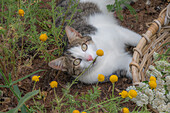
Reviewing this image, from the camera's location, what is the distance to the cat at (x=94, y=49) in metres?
1.91

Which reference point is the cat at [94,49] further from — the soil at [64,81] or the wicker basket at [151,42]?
the wicker basket at [151,42]

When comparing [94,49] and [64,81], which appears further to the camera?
[64,81]

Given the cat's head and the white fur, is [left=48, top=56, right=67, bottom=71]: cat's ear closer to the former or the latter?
the cat's head

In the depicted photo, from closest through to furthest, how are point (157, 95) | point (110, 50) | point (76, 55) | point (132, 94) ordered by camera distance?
point (132, 94), point (157, 95), point (76, 55), point (110, 50)

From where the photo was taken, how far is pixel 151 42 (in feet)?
6.28

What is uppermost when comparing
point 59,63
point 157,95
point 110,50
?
point 110,50

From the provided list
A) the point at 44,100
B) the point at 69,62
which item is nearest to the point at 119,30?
the point at 69,62

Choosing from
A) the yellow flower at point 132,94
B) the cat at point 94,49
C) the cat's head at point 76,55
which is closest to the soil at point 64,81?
the cat at point 94,49

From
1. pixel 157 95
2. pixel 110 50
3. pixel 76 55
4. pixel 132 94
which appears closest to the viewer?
pixel 132 94

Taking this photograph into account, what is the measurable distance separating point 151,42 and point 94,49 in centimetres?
63

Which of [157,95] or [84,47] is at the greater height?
[84,47]

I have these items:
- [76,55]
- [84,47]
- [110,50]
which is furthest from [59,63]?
[110,50]

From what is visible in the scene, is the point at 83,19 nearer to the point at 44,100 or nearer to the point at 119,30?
the point at 119,30

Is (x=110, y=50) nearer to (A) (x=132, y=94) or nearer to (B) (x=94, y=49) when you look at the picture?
(B) (x=94, y=49)
